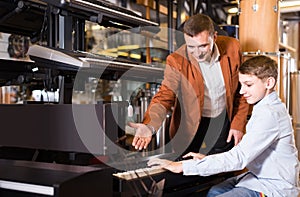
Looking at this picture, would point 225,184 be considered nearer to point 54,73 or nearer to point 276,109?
point 276,109

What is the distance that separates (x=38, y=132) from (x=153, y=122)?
0.64 m

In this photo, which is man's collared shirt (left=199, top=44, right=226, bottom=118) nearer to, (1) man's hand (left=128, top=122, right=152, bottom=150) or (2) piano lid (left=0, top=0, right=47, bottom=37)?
(1) man's hand (left=128, top=122, right=152, bottom=150)

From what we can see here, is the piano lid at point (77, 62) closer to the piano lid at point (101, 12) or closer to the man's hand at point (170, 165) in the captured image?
the piano lid at point (101, 12)

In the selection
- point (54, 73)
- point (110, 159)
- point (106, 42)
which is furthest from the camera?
point (106, 42)

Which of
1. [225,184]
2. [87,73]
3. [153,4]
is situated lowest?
[225,184]

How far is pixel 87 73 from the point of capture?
1866mm

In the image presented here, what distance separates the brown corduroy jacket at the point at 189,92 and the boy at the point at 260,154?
38 cm

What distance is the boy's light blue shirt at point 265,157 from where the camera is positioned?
1.52 meters

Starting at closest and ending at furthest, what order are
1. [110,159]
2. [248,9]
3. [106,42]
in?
[110,159], [248,9], [106,42]

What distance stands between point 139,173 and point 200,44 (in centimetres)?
73

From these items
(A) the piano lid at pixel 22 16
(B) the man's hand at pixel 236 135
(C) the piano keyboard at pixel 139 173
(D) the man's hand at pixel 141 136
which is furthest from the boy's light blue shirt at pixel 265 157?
(A) the piano lid at pixel 22 16

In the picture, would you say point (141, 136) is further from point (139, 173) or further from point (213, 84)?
point (213, 84)

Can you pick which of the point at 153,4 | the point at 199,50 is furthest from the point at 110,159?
the point at 153,4

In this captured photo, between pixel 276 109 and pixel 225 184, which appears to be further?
pixel 225 184
